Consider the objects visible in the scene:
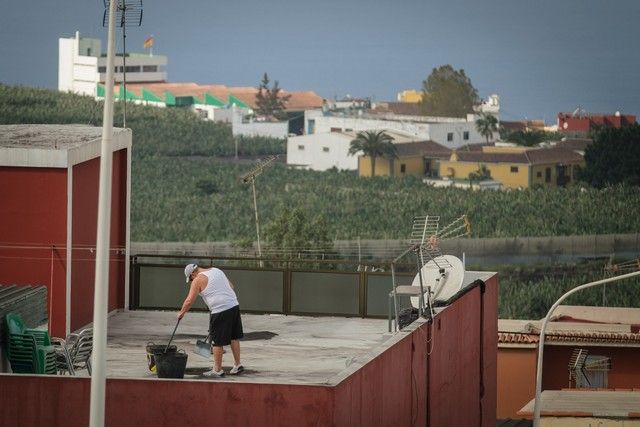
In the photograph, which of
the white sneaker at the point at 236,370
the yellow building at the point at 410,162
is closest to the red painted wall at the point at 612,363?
the white sneaker at the point at 236,370

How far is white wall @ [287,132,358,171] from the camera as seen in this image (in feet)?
458

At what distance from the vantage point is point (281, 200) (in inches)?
4911

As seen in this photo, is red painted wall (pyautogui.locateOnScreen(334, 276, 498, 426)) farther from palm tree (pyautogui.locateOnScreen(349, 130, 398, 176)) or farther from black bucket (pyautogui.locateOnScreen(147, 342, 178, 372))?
palm tree (pyautogui.locateOnScreen(349, 130, 398, 176))

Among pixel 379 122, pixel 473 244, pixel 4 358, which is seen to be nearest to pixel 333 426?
pixel 4 358

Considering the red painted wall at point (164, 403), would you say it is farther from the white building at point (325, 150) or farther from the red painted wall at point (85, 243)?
the white building at point (325, 150)

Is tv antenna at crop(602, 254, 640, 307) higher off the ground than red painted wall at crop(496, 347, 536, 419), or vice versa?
red painted wall at crop(496, 347, 536, 419)

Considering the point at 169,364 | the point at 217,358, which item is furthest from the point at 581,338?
the point at 169,364

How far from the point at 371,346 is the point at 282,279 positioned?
2175 millimetres

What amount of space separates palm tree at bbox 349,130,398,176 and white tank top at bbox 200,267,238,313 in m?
122

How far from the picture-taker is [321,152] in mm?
143500

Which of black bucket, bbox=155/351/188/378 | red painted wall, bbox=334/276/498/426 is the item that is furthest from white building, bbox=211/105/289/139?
black bucket, bbox=155/351/188/378

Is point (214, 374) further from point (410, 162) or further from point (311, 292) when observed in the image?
point (410, 162)

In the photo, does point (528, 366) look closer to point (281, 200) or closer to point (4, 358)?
point (4, 358)

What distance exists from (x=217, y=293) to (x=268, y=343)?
2044 millimetres
